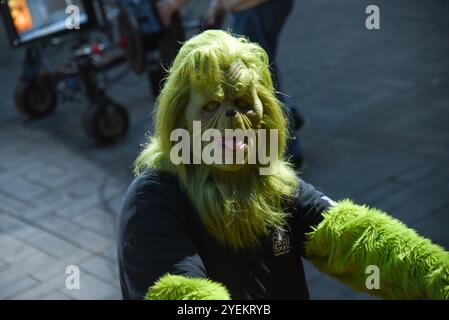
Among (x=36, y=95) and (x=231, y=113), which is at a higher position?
(x=231, y=113)

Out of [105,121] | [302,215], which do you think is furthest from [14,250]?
[302,215]

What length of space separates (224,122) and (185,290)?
0.51 metres

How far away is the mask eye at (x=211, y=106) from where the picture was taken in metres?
2.50

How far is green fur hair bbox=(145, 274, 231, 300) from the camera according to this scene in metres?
2.20

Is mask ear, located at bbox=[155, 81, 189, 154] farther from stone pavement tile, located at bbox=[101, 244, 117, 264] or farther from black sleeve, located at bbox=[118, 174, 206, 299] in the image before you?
stone pavement tile, located at bbox=[101, 244, 117, 264]

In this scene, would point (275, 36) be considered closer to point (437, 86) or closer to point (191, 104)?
point (437, 86)

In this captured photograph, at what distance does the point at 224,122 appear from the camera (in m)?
2.46

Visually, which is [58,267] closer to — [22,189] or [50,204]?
[50,204]

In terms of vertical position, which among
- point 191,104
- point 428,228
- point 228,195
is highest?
point 191,104

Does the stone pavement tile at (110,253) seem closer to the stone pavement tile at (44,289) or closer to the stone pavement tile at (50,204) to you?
the stone pavement tile at (44,289)

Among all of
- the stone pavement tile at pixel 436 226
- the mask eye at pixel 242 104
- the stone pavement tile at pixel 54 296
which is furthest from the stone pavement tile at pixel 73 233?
the mask eye at pixel 242 104

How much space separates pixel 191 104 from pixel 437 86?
190 inches

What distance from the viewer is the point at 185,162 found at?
2.52m
